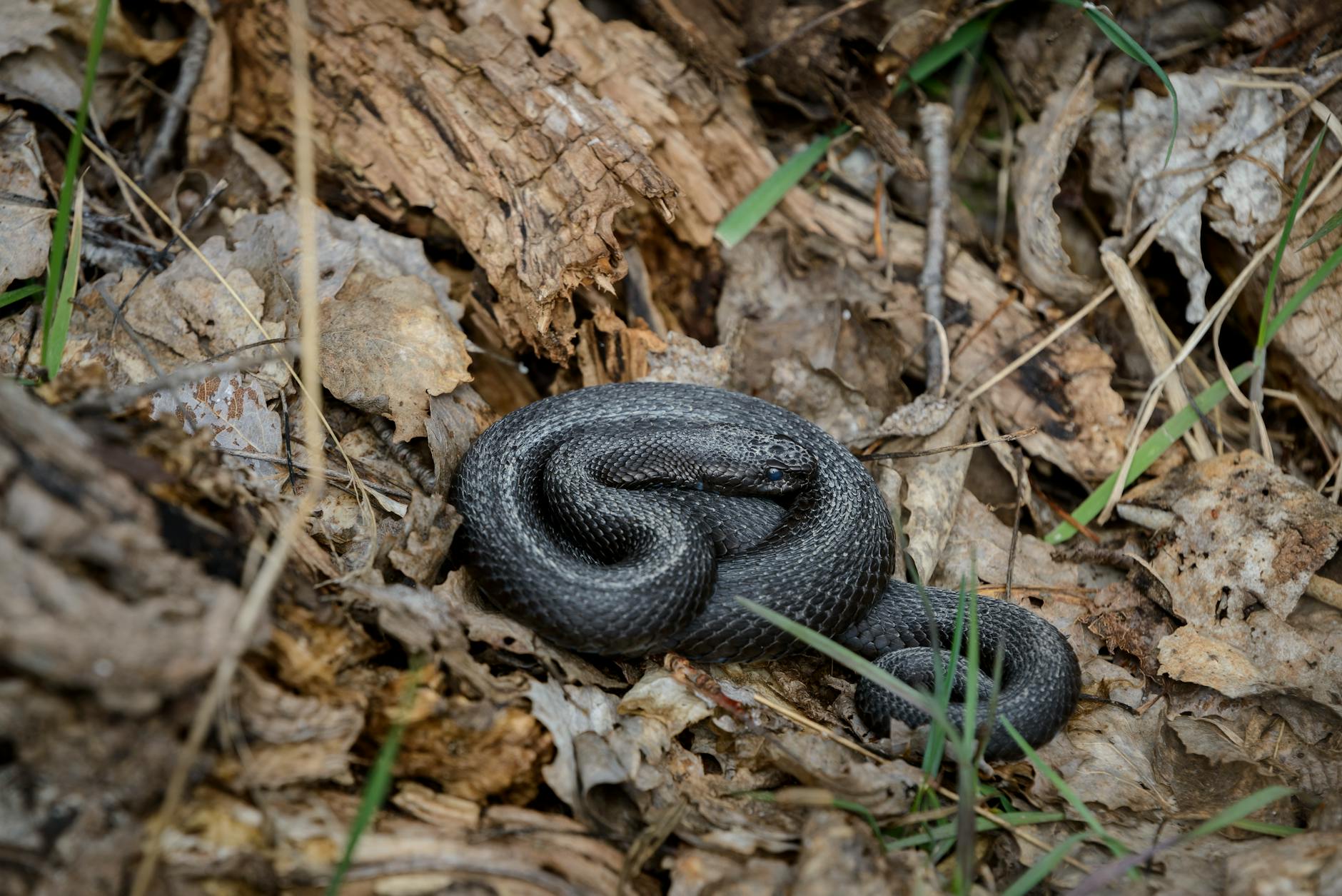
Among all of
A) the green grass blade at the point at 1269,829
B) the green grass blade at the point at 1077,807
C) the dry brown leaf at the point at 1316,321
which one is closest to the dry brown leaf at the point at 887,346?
the dry brown leaf at the point at 1316,321

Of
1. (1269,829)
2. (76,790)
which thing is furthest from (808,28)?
(76,790)

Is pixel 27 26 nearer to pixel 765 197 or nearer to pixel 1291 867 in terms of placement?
pixel 765 197

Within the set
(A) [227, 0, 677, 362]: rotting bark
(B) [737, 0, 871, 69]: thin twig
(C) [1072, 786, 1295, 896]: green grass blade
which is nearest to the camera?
(C) [1072, 786, 1295, 896]: green grass blade

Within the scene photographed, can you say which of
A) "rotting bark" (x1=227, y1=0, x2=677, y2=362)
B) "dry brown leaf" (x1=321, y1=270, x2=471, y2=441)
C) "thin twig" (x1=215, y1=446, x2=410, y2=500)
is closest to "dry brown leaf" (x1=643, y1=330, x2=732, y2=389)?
"rotting bark" (x1=227, y1=0, x2=677, y2=362)

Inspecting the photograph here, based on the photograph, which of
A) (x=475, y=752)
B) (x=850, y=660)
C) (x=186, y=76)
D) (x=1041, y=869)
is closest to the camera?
(x=1041, y=869)

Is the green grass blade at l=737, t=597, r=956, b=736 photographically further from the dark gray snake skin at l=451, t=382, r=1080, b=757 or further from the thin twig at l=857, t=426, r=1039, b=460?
the thin twig at l=857, t=426, r=1039, b=460

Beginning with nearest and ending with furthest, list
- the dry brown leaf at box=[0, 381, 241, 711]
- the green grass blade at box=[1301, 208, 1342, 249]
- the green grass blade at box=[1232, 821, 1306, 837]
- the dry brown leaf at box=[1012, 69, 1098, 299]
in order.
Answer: the dry brown leaf at box=[0, 381, 241, 711] < the green grass blade at box=[1232, 821, 1306, 837] < the green grass blade at box=[1301, 208, 1342, 249] < the dry brown leaf at box=[1012, 69, 1098, 299]
